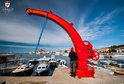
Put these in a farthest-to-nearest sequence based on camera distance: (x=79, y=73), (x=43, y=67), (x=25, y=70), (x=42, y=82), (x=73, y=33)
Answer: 1. (x=43, y=67)
2. (x=25, y=70)
3. (x=73, y=33)
4. (x=79, y=73)
5. (x=42, y=82)

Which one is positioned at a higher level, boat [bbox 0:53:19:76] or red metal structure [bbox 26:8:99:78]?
red metal structure [bbox 26:8:99:78]

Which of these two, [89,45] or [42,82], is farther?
[89,45]

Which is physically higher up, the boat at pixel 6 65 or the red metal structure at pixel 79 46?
the red metal structure at pixel 79 46

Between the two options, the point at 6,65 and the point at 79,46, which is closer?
the point at 79,46

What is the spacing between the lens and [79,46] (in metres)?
8.86

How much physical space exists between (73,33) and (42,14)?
9.97 ft

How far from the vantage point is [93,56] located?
9148mm

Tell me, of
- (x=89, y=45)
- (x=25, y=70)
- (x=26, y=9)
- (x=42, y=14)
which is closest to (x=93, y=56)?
(x=89, y=45)

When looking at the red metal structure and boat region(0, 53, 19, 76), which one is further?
boat region(0, 53, 19, 76)

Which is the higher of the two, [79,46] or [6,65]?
[79,46]

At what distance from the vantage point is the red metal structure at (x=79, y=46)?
855 cm

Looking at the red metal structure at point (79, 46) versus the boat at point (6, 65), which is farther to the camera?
the boat at point (6, 65)

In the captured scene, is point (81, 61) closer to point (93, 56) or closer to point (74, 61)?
point (74, 61)

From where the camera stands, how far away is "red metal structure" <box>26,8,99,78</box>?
8555 millimetres
